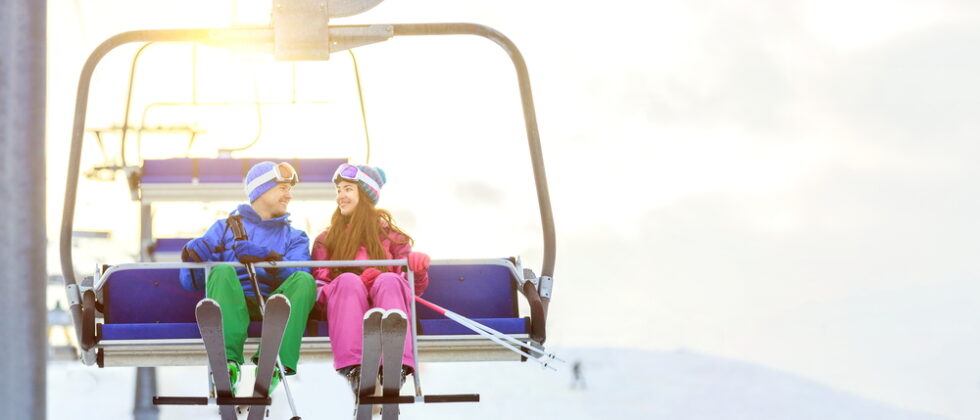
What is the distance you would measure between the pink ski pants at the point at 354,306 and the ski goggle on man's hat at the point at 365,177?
682 mm

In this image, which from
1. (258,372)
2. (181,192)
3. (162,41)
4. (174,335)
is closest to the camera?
(258,372)

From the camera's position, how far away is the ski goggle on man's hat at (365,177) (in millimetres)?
6332

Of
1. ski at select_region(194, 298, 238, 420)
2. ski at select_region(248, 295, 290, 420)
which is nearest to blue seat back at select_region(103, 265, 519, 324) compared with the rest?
ski at select_region(194, 298, 238, 420)

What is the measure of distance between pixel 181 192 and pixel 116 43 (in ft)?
18.4

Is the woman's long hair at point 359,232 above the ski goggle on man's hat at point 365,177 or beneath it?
beneath

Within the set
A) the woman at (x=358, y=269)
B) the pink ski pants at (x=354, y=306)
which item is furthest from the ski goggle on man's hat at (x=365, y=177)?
the pink ski pants at (x=354, y=306)

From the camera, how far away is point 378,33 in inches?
234

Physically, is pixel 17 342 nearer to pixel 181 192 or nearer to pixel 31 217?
pixel 31 217

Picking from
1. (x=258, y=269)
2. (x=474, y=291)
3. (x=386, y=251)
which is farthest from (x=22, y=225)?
(x=474, y=291)

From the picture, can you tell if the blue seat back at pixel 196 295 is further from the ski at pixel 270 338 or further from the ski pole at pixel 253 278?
the ski at pixel 270 338

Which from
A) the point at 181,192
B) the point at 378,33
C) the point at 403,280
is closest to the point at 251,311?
the point at 403,280

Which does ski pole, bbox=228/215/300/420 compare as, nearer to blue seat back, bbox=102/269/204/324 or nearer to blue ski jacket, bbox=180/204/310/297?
blue ski jacket, bbox=180/204/310/297

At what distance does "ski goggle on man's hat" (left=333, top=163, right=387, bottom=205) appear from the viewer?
20.8 ft

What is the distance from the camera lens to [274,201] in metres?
6.37
